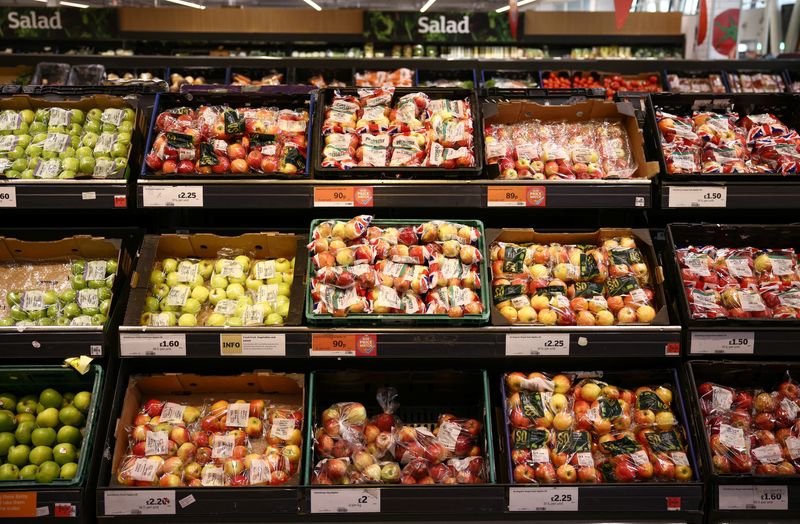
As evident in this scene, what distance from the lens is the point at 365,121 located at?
2.68 m

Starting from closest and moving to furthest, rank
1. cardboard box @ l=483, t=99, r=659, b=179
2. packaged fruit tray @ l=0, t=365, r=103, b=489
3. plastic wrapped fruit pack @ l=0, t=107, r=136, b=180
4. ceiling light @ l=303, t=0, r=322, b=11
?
1. packaged fruit tray @ l=0, t=365, r=103, b=489
2. plastic wrapped fruit pack @ l=0, t=107, r=136, b=180
3. cardboard box @ l=483, t=99, r=659, b=179
4. ceiling light @ l=303, t=0, r=322, b=11

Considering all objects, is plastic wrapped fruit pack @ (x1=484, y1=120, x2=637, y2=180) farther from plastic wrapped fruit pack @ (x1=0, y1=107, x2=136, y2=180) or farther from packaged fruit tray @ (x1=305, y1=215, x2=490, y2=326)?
plastic wrapped fruit pack @ (x1=0, y1=107, x2=136, y2=180)

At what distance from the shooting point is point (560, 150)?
105 inches

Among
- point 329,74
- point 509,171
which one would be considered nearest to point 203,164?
point 509,171

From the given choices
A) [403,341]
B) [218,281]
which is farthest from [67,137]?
[403,341]

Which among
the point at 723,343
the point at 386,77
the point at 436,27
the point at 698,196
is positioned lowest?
the point at 723,343

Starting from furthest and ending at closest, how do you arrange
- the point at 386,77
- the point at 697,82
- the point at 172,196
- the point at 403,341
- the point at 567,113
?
the point at 697,82, the point at 386,77, the point at 567,113, the point at 172,196, the point at 403,341

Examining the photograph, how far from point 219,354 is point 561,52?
254 inches

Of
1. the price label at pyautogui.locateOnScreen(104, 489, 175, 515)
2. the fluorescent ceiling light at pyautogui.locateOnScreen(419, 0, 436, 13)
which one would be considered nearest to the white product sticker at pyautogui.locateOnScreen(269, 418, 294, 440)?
the price label at pyautogui.locateOnScreen(104, 489, 175, 515)

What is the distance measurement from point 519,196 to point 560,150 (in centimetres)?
41

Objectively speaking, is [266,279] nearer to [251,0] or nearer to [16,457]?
[16,457]

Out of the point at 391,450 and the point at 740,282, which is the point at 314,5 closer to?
the point at 740,282

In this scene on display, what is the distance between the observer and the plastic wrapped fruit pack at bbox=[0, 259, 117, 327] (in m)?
2.33

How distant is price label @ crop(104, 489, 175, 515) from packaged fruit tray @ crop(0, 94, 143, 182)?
1100 mm
